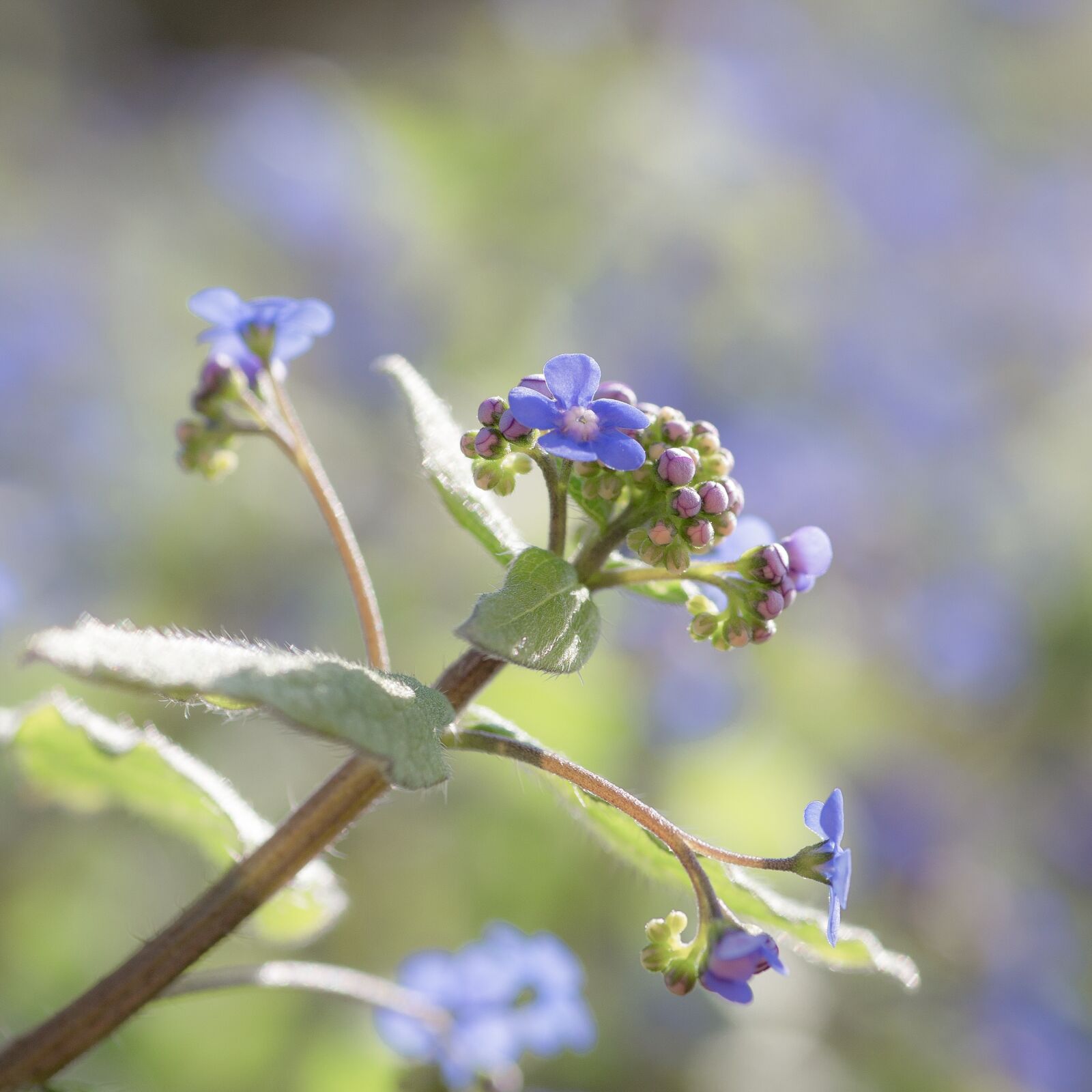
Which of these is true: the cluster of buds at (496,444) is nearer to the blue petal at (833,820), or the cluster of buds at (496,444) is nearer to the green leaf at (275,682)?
the green leaf at (275,682)

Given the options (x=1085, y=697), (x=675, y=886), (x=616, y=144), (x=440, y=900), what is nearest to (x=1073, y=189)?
(x=616, y=144)

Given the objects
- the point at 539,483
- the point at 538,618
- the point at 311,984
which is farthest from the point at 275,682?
the point at 539,483

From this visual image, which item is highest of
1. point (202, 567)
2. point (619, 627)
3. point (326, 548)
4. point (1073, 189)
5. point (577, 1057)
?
point (1073, 189)

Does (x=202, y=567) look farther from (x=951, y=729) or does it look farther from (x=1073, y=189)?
(x=1073, y=189)

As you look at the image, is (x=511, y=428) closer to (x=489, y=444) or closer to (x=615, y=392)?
(x=489, y=444)

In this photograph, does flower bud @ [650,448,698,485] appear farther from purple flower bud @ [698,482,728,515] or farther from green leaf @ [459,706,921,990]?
green leaf @ [459,706,921,990]

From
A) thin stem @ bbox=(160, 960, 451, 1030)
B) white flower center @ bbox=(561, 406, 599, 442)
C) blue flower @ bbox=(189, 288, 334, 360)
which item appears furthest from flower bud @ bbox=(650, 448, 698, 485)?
A: thin stem @ bbox=(160, 960, 451, 1030)

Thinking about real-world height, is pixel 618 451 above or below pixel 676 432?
below
